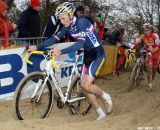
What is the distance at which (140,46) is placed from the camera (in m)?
12.3

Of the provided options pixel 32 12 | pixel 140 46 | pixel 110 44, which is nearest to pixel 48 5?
pixel 110 44

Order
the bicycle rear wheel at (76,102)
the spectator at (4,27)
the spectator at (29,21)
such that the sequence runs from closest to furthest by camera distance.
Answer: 1. the bicycle rear wheel at (76,102)
2. the spectator at (4,27)
3. the spectator at (29,21)

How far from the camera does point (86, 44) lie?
7164 millimetres

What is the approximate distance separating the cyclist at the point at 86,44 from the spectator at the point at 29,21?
2.56 meters

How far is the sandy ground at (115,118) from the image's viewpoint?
6.25m

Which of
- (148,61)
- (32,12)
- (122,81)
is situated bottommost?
(122,81)

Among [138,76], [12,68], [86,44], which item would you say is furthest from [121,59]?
[86,44]

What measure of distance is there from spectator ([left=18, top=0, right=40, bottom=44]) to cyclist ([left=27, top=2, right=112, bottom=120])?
101 inches

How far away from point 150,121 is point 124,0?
73.9ft

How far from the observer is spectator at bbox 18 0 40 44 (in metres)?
9.67

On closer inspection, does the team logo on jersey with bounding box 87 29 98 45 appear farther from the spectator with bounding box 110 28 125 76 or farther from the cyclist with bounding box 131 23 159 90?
the spectator with bounding box 110 28 125 76

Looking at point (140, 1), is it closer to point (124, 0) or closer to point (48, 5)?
point (124, 0)

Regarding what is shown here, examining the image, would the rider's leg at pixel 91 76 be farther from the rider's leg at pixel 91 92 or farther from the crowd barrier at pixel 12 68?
the crowd barrier at pixel 12 68

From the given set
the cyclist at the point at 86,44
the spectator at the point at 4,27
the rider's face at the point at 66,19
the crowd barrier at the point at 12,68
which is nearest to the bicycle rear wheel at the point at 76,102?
the cyclist at the point at 86,44
